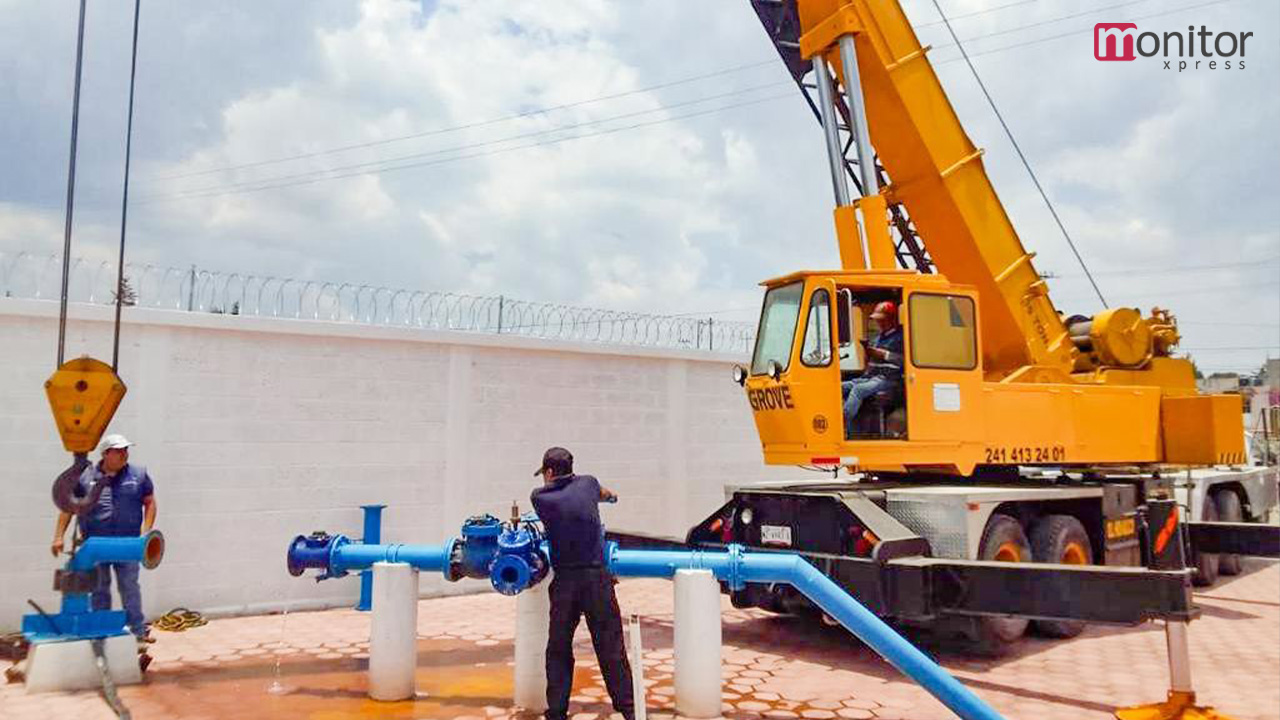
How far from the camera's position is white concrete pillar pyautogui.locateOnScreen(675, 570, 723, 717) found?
5074 mm

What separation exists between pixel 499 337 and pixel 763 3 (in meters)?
4.45

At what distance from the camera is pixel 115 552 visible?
5.50m

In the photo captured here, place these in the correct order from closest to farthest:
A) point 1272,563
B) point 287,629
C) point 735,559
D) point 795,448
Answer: point 735,559 → point 795,448 → point 287,629 → point 1272,563

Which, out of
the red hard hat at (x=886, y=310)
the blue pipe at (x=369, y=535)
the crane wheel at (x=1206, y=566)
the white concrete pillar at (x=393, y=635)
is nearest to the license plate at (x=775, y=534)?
the red hard hat at (x=886, y=310)

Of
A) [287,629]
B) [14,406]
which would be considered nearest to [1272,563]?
[287,629]

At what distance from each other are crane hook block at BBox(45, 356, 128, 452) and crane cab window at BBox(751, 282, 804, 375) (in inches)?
181

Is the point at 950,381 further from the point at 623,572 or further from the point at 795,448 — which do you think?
the point at 623,572

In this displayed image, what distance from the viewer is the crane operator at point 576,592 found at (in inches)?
189

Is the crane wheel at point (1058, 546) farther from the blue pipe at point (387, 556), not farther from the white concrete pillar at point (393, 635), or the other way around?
the white concrete pillar at point (393, 635)

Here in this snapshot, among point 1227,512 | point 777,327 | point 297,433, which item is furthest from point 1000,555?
A: point 1227,512

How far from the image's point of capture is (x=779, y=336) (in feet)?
23.1

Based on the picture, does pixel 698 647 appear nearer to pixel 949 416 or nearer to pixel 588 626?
pixel 588 626

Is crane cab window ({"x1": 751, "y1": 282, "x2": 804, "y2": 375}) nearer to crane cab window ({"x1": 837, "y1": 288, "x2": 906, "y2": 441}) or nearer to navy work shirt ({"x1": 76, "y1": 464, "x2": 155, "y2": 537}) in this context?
crane cab window ({"x1": 837, "y1": 288, "x2": 906, "y2": 441})

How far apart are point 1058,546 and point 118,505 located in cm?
734
